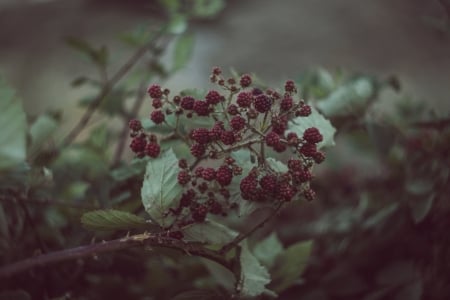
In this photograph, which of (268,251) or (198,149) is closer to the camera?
(198,149)

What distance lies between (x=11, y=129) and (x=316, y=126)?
36 cm

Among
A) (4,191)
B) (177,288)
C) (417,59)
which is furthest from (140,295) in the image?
(417,59)

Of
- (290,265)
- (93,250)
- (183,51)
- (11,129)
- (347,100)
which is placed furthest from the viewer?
(183,51)

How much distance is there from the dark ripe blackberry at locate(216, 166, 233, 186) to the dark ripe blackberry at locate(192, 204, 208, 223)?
0.11ft

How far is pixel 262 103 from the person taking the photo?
0.58 m

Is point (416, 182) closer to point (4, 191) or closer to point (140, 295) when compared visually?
point (140, 295)

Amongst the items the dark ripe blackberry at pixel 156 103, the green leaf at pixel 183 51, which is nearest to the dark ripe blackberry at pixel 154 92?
the dark ripe blackberry at pixel 156 103

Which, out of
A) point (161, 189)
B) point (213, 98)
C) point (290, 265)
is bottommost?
point (290, 265)

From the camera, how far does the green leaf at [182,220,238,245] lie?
0.57 meters

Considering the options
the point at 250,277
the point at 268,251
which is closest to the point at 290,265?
the point at 268,251

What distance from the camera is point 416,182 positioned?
90 cm

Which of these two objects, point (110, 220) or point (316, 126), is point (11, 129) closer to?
point (110, 220)

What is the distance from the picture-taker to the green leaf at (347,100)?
0.87 meters

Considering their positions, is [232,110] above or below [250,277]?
above
